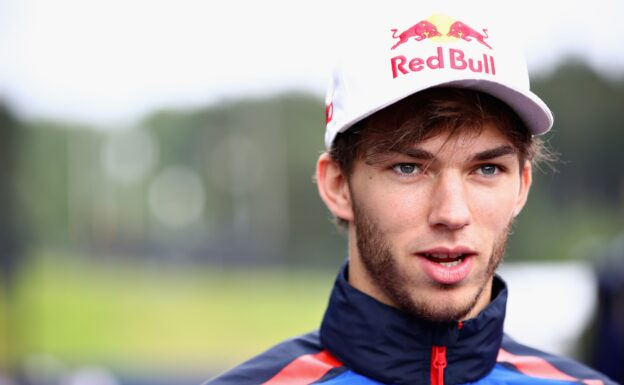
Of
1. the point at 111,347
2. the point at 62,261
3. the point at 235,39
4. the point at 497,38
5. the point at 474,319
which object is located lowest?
the point at 111,347

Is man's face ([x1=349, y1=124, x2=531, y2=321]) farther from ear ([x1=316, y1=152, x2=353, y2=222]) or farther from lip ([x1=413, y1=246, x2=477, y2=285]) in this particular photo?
ear ([x1=316, y1=152, x2=353, y2=222])

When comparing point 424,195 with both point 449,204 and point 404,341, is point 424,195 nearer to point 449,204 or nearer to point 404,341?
point 449,204

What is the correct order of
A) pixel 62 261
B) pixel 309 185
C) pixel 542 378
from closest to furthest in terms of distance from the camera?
pixel 542 378
pixel 309 185
pixel 62 261

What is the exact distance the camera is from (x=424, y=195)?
6.22 ft

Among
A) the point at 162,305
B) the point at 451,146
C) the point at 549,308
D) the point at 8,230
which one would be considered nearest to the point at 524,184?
the point at 451,146

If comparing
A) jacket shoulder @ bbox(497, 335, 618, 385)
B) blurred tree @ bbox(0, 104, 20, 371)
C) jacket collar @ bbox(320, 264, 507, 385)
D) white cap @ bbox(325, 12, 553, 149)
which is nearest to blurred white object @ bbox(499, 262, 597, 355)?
jacket shoulder @ bbox(497, 335, 618, 385)

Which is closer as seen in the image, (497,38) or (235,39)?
(497,38)

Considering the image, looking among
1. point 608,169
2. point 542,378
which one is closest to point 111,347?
point 608,169

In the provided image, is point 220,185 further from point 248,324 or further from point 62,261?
point 62,261

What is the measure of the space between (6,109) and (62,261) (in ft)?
50.6

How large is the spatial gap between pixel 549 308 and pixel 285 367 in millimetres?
5160

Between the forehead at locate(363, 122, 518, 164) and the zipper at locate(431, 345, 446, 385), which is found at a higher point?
the forehead at locate(363, 122, 518, 164)

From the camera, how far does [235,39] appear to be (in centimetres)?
1928

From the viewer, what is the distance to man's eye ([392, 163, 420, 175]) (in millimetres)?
1932
